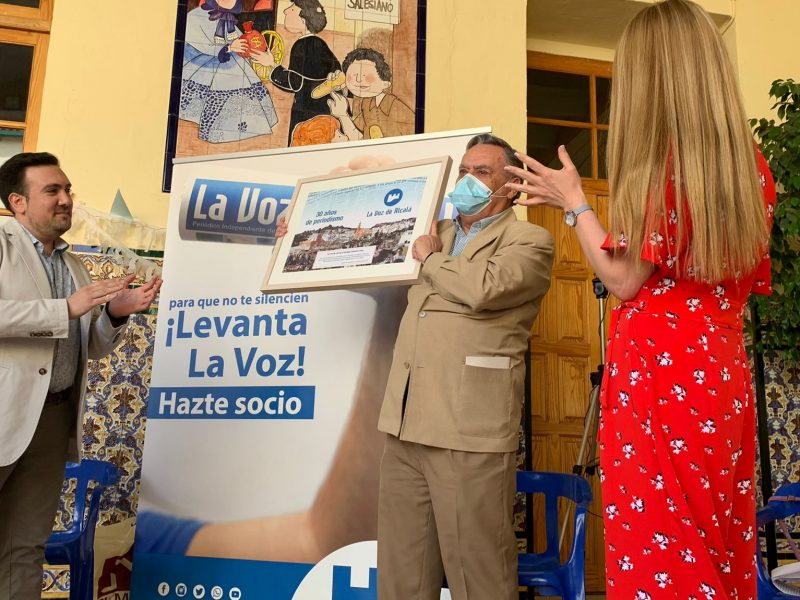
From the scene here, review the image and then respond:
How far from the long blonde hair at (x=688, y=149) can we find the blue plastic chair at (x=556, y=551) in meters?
1.33

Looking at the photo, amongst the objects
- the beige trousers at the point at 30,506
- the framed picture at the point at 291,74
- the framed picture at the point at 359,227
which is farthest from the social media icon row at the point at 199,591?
the framed picture at the point at 291,74

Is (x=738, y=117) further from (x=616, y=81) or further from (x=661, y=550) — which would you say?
(x=661, y=550)

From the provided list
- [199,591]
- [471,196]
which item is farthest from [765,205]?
[199,591]

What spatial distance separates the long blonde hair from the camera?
4.07 ft

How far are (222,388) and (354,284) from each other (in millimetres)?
860

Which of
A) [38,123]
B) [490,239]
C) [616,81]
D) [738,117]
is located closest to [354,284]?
[490,239]

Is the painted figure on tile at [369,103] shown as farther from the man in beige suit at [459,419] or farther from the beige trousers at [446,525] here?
the beige trousers at [446,525]

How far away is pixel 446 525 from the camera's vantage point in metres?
1.99

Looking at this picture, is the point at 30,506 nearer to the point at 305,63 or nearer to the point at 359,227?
the point at 359,227

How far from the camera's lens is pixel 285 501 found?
2689 millimetres

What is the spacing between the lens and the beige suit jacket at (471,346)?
2029mm

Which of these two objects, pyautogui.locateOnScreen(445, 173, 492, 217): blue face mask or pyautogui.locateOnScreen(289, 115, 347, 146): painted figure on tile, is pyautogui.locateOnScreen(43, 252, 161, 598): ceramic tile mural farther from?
pyautogui.locateOnScreen(445, 173, 492, 217): blue face mask

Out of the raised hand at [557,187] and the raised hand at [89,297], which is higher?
the raised hand at [557,187]

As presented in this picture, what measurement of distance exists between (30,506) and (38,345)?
495 millimetres
